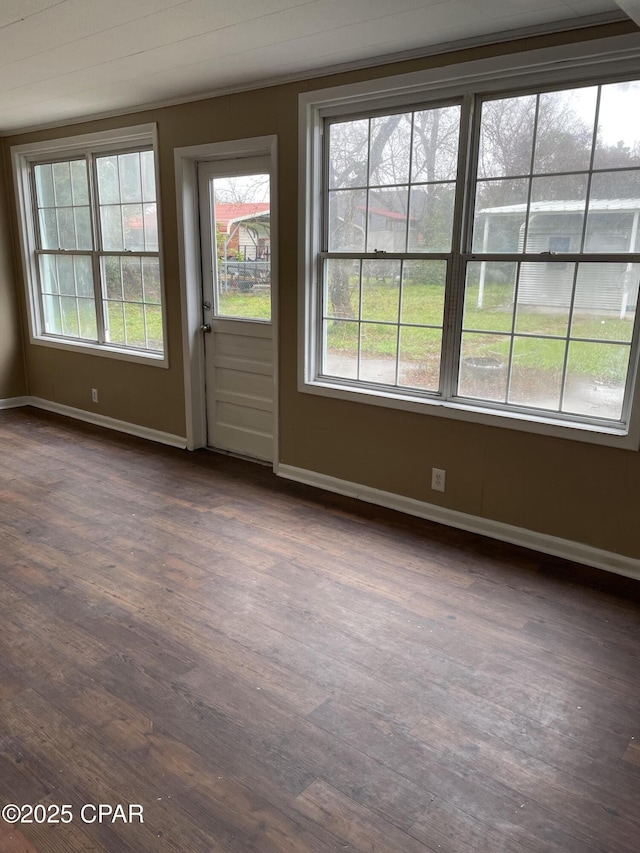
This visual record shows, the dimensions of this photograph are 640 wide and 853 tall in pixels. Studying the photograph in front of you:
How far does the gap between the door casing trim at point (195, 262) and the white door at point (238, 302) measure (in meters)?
0.05

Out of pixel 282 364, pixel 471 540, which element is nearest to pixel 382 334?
pixel 282 364

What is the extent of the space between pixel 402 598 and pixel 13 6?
9.79 ft

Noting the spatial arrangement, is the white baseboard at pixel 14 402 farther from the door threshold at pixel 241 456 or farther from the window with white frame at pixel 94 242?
the door threshold at pixel 241 456

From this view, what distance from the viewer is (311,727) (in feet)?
6.53

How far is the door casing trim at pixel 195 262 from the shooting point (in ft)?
12.8

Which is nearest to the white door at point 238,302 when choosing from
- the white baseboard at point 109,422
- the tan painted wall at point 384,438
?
the tan painted wall at point 384,438

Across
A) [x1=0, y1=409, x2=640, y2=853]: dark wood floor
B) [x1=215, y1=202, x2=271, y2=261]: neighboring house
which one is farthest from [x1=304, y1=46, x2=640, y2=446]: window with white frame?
[x1=0, y1=409, x2=640, y2=853]: dark wood floor

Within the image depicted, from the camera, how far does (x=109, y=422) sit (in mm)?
5426

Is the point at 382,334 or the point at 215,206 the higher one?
the point at 215,206

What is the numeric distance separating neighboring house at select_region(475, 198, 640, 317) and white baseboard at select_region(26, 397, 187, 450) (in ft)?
9.47

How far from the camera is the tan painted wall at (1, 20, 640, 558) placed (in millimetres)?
2955

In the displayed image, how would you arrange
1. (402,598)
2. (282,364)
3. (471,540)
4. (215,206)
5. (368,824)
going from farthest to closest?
(215,206), (282,364), (471,540), (402,598), (368,824)

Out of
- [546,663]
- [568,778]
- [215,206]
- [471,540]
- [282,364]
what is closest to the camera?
[568,778]

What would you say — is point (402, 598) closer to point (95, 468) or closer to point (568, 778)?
point (568, 778)
